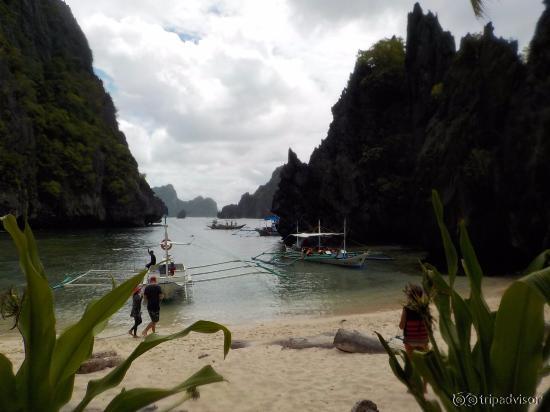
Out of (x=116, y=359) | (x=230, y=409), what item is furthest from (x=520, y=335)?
(x=116, y=359)

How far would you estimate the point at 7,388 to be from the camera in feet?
5.56

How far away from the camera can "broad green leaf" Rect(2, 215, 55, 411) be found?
63.6 inches

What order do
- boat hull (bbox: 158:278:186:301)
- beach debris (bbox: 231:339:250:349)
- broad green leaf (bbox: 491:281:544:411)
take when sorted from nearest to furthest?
Answer: 1. broad green leaf (bbox: 491:281:544:411)
2. beach debris (bbox: 231:339:250:349)
3. boat hull (bbox: 158:278:186:301)

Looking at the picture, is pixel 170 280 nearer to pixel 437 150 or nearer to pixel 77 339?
pixel 77 339

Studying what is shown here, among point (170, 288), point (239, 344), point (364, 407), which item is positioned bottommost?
point (170, 288)

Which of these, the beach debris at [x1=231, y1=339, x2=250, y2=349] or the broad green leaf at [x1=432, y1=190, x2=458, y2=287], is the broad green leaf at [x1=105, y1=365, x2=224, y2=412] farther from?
the beach debris at [x1=231, y1=339, x2=250, y2=349]

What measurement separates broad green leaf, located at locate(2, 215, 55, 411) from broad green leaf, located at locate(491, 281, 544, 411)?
5.97ft

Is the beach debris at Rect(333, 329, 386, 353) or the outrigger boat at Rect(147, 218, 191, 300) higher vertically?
the beach debris at Rect(333, 329, 386, 353)

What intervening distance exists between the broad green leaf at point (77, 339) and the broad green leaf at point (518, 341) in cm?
161

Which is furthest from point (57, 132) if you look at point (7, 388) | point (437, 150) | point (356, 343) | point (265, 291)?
point (7, 388)

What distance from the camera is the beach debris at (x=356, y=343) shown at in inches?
319

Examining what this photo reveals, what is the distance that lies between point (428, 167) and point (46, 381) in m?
34.7

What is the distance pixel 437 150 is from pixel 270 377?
98.6 ft

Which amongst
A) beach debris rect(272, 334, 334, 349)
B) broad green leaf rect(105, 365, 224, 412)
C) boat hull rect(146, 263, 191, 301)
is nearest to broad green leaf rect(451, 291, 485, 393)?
broad green leaf rect(105, 365, 224, 412)
